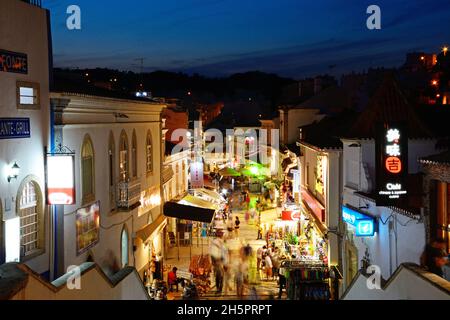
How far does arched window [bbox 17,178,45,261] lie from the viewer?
1511 cm

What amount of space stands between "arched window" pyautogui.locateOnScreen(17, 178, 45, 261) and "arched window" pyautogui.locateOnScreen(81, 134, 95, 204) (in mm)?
2989

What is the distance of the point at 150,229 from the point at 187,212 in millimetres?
4496

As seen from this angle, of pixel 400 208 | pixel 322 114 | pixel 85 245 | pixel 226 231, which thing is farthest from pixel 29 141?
pixel 322 114

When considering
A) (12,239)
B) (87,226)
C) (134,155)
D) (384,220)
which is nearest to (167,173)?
(134,155)

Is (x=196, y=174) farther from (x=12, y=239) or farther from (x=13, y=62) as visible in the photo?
(x=12, y=239)

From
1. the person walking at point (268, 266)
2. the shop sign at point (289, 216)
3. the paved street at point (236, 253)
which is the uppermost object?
the shop sign at point (289, 216)

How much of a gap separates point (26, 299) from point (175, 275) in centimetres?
1487

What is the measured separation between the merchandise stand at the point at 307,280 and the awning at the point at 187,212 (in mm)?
9230

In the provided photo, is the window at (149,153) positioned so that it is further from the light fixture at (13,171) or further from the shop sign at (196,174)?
the light fixture at (13,171)

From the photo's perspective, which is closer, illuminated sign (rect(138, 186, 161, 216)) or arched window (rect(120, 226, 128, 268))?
arched window (rect(120, 226, 128, 268))

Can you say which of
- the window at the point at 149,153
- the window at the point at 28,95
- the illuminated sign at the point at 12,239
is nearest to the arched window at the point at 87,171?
the window at the point at 28,95

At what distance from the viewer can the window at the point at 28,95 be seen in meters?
14.9

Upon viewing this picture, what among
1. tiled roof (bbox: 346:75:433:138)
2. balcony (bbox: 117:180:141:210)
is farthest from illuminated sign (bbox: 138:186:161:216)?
tiled roof (bbox: 346:75:433:138)

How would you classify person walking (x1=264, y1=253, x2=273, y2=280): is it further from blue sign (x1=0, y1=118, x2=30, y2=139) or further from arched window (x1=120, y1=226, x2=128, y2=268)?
blue sign (x1=0, y1=118, x2=30, y2=139)
